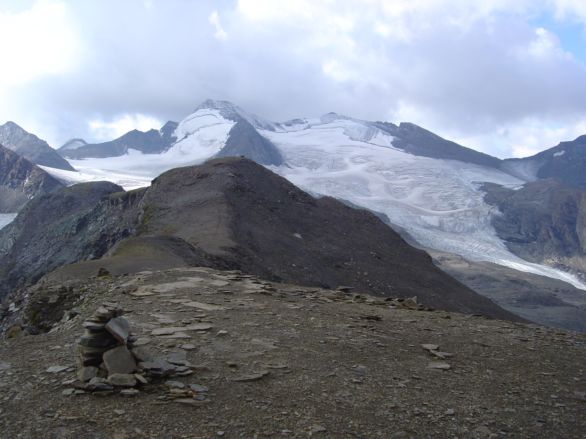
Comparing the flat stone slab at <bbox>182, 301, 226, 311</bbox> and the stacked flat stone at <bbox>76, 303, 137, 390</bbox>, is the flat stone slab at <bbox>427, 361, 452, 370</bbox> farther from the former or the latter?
the stacked flat stone at <bbox>76, 303, 137, 390</bbox>

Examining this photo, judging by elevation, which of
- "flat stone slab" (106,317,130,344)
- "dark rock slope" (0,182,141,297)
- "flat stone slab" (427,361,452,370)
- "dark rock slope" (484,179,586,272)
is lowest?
"dark rock slope" (0,182,141,297)

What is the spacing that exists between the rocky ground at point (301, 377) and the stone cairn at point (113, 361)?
0.49 ft

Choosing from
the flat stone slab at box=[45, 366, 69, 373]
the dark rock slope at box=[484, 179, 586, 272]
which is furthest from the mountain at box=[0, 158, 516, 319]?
the dark rock slope at box=[484, 179, 586, 272]

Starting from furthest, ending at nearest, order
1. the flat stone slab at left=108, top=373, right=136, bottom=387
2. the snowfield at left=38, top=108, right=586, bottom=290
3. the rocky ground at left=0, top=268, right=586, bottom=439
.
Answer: the snowfield at left=38, top=108, right=586, bottom=290, the flat stone slab at left=108, top=373, right=136, bottom=387, the rocky ground at left=0, top=268, right=586, bottom=439

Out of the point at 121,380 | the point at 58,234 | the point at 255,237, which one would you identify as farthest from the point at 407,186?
the point at 121,380

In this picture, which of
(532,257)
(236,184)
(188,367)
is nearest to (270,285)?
(188,367)

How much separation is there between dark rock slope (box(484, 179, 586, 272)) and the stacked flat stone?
149 meters

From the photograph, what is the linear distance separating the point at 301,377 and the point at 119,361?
252 centimetres

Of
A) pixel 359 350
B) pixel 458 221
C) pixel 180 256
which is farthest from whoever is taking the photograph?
pixel 458 221

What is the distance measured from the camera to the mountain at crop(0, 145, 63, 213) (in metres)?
130

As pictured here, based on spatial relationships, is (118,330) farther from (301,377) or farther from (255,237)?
(255,237)

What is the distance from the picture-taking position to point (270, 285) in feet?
52.0

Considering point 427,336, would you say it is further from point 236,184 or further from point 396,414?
point 236,184

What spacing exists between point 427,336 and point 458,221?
122262 millimetres
